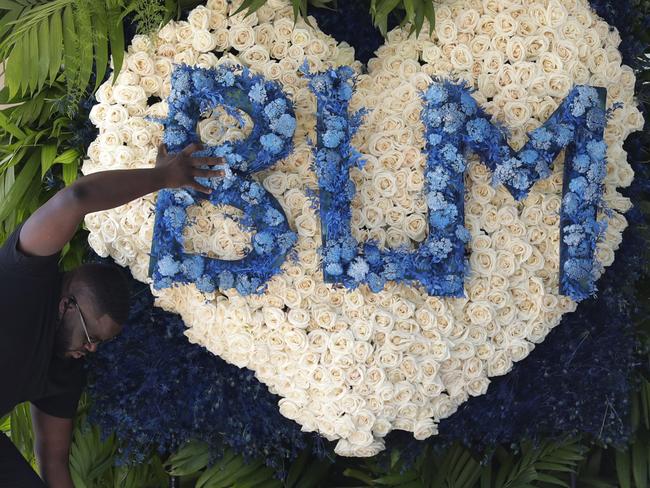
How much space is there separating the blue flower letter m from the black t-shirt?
0.73 meters

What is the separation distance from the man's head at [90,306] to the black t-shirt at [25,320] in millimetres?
26

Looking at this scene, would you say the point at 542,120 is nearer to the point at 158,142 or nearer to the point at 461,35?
the point at 461,35

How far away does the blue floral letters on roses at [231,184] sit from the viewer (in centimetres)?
233

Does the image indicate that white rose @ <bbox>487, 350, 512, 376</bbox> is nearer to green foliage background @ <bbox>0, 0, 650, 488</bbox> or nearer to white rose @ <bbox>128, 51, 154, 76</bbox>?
green foliage background @ <bbox>0, 0, 650, 488</bbox>

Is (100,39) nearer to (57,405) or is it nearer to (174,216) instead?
(174,216)

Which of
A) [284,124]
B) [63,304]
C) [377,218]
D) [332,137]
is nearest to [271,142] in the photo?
[284,124]

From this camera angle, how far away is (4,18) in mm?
2537

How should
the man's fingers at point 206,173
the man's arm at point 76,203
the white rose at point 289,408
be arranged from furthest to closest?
the white rose at point 289,408 < the man's fingers at point 206,173 < the man's arm at point 76,203

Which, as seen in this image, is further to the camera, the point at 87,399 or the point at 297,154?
the point at 87,399

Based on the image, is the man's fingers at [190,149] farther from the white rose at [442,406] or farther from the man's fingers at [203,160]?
Result: the white rose at [442,406]

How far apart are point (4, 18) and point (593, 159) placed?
177 centimetres

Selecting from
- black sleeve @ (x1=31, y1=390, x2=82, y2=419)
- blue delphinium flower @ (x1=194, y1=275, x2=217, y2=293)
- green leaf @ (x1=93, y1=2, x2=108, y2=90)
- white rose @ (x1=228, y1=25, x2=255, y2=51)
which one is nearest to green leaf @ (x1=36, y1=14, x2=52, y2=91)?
green leaf @ (x1=93, y1=2, x2=108, y2=90)

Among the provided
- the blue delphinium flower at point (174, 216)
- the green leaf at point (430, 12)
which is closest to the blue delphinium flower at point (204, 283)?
the blue delphinium flower at point (174, 216)

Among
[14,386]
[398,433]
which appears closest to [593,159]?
[398,433]
